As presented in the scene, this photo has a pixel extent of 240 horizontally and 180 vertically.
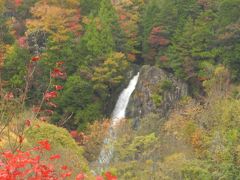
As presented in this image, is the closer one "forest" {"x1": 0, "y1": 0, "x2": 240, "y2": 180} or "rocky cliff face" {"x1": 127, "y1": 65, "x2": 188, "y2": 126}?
"forest" {"x1": 0, "y1": 0, "x2": 240, "y2": 180}

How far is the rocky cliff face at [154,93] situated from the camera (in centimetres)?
2733

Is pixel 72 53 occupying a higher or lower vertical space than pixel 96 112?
higher

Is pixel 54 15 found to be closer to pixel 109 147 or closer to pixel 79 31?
pixel 79 31

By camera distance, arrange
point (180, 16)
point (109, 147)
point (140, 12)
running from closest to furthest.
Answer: point (109, 147), point (180, 16), point (140, 12)

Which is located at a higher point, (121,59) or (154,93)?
(121,59)

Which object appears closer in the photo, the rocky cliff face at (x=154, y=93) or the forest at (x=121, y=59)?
the forest at (x=121, y=59)

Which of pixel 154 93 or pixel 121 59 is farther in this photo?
pixel 121 59

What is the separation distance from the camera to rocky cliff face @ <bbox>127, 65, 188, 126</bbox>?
2733cm

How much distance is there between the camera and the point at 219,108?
64.2ft

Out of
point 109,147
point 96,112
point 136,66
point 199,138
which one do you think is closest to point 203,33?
point 136,66

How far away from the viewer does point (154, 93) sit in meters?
27.4

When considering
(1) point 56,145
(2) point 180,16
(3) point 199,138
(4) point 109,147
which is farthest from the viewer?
(2) point 180,16

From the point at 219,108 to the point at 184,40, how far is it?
375 inches

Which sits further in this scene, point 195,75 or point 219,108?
point 195,75
